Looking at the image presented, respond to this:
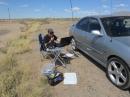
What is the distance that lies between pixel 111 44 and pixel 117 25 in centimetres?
107

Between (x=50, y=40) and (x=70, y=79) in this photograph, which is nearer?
(x=70, y=79)

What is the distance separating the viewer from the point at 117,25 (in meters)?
6.57

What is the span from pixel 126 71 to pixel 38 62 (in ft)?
12.6

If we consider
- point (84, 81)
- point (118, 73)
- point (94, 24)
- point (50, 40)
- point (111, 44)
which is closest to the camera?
point (118, 73)

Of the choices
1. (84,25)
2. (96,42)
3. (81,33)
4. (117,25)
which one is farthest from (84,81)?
(84,25)

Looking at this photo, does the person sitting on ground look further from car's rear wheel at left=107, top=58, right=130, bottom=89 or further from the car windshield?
car's rear wheel at left=107, top=58, right=130, bottom=89

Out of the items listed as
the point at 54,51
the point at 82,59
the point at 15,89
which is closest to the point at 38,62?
the point at 54,51

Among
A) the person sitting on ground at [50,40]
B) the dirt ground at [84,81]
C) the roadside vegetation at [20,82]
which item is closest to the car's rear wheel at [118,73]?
the dirt ground at [84,81]

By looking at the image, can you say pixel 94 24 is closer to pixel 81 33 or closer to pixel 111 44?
pixel 81 33

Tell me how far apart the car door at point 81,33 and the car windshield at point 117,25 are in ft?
3.70

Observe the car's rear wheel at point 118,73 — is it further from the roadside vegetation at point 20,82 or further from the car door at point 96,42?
the roadside vegetation at point 20,82

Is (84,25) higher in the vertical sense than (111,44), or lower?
higher

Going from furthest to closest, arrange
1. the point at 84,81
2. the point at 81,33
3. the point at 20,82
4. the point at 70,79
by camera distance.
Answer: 1. the point at 81,33
2. the point at 70,79
3. the point at 84,81
4. the point at 20,82

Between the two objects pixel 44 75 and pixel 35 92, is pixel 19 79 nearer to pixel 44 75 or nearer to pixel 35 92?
pixel 44 75
